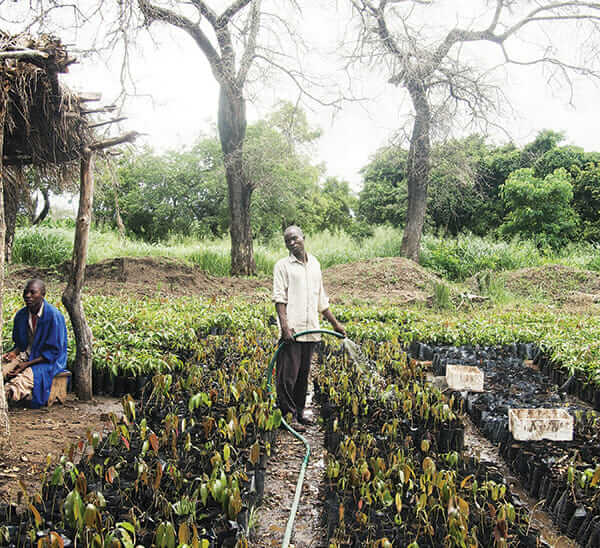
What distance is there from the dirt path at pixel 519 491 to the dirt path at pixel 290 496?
1165 mm

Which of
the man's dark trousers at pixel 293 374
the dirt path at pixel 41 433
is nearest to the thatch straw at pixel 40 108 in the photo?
the dirt path at pixel 41 433

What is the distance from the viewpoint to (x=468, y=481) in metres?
3.18

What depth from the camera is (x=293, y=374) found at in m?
4.49

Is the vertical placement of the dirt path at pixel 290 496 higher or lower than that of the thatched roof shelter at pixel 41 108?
lower

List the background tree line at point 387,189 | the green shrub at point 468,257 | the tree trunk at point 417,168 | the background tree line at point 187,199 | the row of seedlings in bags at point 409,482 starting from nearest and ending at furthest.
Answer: the row of seedlings in bags at point 409,482, the tree trunk at point 417,168, the background tree line at point 387,189, the green shrub at point 468,257, the background tree line at point 187,199

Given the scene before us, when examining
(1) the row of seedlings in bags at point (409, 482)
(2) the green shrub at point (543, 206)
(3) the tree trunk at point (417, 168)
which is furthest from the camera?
(2) the green shrub at point (543, 206)

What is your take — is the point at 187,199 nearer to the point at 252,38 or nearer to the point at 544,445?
the point at 252,38

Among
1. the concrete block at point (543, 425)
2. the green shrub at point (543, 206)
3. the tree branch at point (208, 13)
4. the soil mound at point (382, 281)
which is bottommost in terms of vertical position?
the concrete block at point (543, 425)

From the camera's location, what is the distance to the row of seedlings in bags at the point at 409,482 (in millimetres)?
2623

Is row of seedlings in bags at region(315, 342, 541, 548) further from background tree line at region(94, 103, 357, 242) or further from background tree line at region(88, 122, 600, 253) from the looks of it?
background tree line at region(94, 103, 357, 242)

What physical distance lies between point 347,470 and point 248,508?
672mm

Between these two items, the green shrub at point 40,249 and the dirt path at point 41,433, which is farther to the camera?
the green shrub at point 40,249

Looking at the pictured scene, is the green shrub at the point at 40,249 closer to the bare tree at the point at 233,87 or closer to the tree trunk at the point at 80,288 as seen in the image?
the bare tree at the point at 233,87

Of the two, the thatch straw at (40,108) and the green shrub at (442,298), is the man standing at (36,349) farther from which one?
the green shrub at (442,298)
